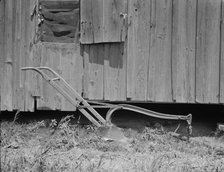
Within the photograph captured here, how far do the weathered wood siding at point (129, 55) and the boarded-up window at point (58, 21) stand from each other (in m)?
0.13

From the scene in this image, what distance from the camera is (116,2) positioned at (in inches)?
237

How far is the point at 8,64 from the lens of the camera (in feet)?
20.9

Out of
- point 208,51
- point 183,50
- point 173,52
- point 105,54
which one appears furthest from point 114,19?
point 208,51

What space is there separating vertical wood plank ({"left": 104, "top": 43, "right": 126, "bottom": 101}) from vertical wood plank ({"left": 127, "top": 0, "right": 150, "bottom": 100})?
0.33 feet

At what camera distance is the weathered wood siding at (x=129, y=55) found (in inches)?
236

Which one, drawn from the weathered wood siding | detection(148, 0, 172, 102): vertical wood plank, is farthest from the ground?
detection(148, 0, 172, 102): vertical wood plank

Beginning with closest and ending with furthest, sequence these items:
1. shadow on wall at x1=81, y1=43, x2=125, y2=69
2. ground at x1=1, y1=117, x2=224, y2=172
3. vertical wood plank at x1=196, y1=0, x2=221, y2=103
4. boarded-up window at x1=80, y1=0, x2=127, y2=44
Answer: ground at x1=1, y1=117, x2=224, y2=172 < vertical wood plank at x1=196, y1=0, x2=221, y2=103 < boarded-up window at x1=80, y1=0, x2=127, y2=44 < shadow on wall at x1=81, y1=43, x2=125, y2=69

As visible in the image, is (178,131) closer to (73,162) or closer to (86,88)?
(86,88)

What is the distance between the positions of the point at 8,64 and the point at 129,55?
203 cm

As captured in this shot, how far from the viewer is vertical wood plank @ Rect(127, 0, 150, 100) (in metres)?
6.05

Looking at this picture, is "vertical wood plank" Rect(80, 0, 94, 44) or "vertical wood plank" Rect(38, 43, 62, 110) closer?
"vertical wood plank" Rect(80, 0, 94, 44)

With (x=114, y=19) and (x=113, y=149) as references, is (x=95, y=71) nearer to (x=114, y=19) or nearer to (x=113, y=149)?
(x=114, y=19)

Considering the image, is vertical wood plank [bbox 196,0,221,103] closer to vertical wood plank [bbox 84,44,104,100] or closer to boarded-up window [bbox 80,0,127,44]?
boarded-up window [bbox 80,0,127,44]

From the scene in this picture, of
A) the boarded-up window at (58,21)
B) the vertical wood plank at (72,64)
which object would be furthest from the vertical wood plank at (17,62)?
the vertical wood plank at (72,64)
